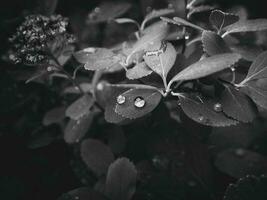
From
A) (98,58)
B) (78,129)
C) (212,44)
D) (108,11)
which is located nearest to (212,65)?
(212,44)

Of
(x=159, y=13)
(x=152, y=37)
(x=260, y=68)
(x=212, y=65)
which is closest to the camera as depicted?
(x=212, y=65)

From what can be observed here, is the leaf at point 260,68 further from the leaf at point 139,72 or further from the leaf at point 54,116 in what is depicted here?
the leaf at point 54,116

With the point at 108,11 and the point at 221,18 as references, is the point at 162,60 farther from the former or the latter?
the point at 108,11

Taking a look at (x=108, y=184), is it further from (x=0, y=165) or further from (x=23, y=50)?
(x=0, y=165)

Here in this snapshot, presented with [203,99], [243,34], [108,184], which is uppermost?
[203,99]

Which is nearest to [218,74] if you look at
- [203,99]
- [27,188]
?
[203,99]

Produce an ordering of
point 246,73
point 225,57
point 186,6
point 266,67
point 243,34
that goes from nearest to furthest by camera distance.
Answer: point 225,57
point 266,67
point 246,73
point 186,6
point 243,34

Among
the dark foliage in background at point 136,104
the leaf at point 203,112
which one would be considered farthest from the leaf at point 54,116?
the leaf at point 203,112
